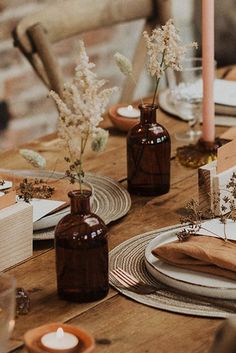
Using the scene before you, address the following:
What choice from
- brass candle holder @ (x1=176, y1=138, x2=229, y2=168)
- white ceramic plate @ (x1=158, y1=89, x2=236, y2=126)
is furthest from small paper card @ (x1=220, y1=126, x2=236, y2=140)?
white ceramic plate @ (x1=158, y1=89, x2=236, y2=126)

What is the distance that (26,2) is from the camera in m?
3.40

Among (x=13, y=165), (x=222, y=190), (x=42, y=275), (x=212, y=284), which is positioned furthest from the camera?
(x=13, y=165)

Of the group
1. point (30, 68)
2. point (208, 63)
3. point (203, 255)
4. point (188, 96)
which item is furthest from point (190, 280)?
point (30, 68)

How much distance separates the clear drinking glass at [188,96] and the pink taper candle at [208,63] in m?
0.21

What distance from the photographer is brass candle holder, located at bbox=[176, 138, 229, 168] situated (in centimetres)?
198

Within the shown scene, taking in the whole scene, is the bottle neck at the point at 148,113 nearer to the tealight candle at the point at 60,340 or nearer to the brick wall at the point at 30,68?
the tealight candle at the point at 60,340

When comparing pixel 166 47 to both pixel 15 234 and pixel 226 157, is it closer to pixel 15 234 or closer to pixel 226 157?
pixel 226 157

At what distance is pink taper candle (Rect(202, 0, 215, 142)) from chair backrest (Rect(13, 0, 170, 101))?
0.79 m

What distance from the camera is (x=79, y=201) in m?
1.35

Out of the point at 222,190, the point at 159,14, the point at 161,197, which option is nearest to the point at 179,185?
the point at 161,197

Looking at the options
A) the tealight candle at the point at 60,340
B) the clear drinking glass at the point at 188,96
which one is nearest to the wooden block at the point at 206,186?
the clear drinking glass at the point at 188,96

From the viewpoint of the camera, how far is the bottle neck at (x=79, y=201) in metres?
1.35

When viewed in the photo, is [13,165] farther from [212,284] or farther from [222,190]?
[212,284]

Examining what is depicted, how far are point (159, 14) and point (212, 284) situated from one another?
71.3 inches
